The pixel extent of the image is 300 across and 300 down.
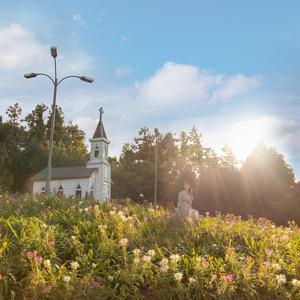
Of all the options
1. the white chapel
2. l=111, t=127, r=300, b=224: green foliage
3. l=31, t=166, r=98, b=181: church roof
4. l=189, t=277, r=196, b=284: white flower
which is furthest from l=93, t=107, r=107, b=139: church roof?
l=189, t=277, r=196, b=284: white flower

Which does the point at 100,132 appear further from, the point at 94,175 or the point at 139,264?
the point at 139,264

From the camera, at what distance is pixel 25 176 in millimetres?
62938

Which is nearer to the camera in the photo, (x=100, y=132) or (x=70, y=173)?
(x=100, y=132)

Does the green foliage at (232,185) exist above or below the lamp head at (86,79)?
below

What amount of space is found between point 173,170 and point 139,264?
51.6m

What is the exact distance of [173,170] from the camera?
188 feet

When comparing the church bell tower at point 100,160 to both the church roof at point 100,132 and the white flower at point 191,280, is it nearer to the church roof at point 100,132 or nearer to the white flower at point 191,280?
the church roof at point 100,132

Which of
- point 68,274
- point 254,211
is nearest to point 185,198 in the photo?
point 68,274

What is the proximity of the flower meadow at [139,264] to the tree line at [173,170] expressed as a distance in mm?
19507

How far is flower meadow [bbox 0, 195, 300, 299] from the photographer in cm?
524

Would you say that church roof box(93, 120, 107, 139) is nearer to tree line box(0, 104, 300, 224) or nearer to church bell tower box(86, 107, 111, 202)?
church bell tower box(86, 107, 111, 202)

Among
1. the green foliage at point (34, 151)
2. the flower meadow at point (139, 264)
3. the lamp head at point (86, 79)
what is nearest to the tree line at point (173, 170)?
the green foliage at point (34, 151)

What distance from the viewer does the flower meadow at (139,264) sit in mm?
5242

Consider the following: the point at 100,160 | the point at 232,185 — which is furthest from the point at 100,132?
the point at 232,185
